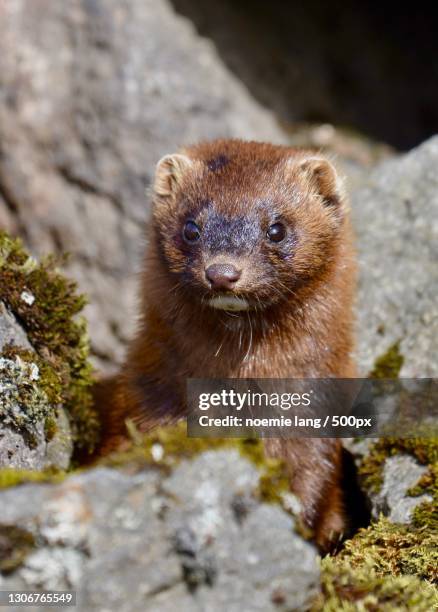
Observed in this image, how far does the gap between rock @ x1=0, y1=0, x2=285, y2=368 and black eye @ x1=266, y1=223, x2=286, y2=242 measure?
3.54 meters

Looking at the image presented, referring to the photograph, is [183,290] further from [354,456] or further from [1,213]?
[1,213]

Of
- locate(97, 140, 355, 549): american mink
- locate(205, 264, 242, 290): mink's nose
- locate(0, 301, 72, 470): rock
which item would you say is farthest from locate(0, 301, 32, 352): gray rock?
locate(205, 264, 242, 290): mink's nose

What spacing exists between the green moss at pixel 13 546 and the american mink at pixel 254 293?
72.1 inches

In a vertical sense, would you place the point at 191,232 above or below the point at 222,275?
above

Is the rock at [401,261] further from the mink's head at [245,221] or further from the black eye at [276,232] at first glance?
the black eye at [276,232]

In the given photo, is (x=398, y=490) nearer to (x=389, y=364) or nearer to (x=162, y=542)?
(x=389, y=364)

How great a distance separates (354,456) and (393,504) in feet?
1.78

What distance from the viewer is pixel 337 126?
373 inches

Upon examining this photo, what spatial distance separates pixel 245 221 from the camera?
4453 mm

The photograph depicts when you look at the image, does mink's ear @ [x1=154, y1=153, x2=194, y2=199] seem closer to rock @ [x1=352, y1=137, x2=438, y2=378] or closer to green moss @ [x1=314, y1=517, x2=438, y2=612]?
rock @ [x1=352, y1=137, x2=438, y2=378]

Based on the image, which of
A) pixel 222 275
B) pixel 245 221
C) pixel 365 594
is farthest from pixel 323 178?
pixel 365 594

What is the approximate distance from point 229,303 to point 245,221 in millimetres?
451

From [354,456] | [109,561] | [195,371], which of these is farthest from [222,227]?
[109,561]

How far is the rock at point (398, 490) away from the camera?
15.0ft
